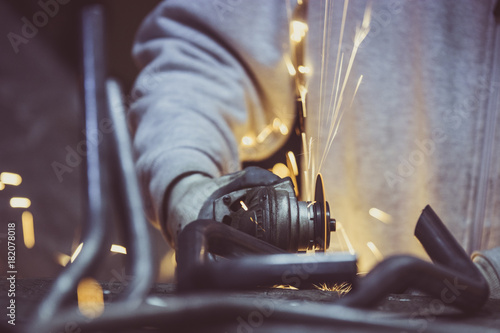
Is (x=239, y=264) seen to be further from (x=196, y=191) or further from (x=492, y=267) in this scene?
(x=492, y=267)

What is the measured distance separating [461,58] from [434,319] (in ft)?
3.63

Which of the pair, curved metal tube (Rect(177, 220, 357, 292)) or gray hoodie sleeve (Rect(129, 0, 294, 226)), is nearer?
curved metal tube (Rect(177, 220, 357, 292))

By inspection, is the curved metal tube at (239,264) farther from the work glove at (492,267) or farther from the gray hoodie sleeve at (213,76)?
the gray hoodie sleeve at (213,76)

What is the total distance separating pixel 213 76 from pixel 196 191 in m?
0.56

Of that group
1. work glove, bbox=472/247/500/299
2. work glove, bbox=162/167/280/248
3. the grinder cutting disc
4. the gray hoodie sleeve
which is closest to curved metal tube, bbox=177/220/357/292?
the grinder cutting disc

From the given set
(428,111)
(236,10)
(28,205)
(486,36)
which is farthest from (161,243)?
(486,36)

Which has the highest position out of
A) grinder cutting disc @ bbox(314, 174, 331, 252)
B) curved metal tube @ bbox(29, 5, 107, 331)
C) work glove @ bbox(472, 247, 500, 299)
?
curved metal tube @ bbox(29, 5, 107, 331)

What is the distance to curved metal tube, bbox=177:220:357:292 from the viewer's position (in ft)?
1.16

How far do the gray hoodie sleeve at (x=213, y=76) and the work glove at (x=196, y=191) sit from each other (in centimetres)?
15

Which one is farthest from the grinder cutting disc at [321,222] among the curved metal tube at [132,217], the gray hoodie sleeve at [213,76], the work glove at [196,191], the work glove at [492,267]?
the gray hoodie sleeve at [213,76]

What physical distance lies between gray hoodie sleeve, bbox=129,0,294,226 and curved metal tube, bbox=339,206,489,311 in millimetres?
733

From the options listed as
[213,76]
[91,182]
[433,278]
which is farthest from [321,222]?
[213,76]

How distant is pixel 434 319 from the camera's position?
1.23 ft

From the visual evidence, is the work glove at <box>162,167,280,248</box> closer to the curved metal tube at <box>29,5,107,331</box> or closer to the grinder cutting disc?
the grinder cutting disc
